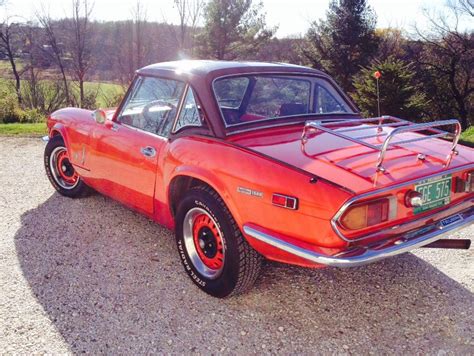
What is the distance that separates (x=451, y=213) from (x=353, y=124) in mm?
968

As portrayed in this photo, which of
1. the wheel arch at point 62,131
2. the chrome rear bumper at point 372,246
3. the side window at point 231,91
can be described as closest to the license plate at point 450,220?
the chrome rear bumper at point 372,246

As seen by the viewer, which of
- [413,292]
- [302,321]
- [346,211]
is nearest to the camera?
[346,211]

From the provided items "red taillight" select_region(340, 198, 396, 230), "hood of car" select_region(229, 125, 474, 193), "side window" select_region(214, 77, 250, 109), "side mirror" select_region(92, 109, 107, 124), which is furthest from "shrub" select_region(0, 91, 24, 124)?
"red taillight" select_region(340, 198, 396, 230)

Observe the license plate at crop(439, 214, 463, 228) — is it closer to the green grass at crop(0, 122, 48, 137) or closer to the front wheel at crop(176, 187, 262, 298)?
the front wheel at crop(176, 187, 262, 298)

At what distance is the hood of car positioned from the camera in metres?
2.20

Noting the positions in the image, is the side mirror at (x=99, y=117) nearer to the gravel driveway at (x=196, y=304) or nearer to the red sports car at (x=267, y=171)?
the red sports car at (x=267, y=171)

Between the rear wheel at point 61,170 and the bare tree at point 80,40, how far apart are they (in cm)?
1955

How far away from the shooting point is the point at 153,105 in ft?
11.0

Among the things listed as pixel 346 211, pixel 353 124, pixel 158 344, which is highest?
pixel 353 124

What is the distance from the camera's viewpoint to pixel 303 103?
3.35 m

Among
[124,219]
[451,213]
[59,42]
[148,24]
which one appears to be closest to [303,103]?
[451,213]

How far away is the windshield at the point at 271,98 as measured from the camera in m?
3.04

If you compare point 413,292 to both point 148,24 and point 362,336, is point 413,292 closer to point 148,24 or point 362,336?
point 362,336

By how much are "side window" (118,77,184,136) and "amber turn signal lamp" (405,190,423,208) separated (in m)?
1.69
